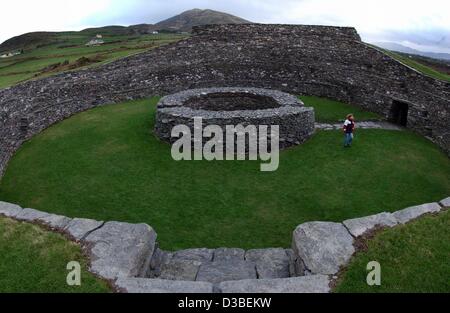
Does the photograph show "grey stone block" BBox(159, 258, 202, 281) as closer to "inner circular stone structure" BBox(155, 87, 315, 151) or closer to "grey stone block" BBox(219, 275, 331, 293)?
"grey stone block" BBox(219, 275, 331, 293)

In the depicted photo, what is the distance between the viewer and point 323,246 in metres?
8.66

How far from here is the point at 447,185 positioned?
15.4 m

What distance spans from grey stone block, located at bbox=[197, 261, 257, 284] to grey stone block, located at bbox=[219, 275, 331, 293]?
1709 millimetres

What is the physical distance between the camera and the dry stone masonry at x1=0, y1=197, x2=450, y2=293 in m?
7.53

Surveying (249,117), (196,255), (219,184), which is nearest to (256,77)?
(249,117)

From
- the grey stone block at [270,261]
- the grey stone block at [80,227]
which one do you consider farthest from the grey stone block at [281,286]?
the grey stone block at [80,227]

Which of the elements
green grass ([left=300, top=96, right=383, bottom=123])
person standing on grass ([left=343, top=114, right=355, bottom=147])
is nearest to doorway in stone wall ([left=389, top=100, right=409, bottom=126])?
green grass ([left=300, top=96, right=383, bottom=123])

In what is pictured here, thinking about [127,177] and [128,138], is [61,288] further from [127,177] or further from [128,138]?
[128,138]

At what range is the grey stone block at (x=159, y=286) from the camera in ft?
23.9

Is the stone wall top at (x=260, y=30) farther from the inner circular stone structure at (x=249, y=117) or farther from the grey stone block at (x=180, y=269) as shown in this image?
the grey stone block at (x=180, y=269)

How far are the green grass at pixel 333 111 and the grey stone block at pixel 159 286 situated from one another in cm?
1633

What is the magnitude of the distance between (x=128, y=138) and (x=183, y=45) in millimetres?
10918

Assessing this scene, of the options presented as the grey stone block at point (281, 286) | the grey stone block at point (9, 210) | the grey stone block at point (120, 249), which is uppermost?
the grey stone block at point (9, 210)

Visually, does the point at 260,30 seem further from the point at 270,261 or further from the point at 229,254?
the point at 270,261
